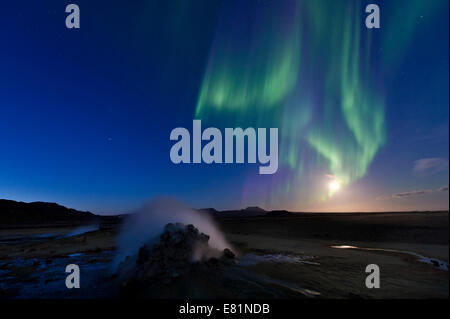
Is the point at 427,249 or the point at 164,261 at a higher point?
the point at 164,261

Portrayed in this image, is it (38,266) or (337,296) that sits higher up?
(337,296)
